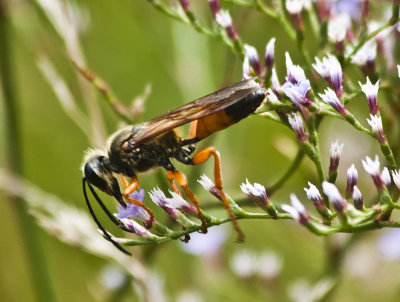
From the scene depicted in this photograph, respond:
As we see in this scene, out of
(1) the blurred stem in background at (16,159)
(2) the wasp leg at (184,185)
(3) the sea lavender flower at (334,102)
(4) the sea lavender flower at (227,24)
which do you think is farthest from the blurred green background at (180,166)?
(3) the sea lavender flower at (334,102)

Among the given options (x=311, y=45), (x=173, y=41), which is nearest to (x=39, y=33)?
(x=173, y=41)

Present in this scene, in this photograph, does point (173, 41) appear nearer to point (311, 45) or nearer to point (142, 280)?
point (311, 45)

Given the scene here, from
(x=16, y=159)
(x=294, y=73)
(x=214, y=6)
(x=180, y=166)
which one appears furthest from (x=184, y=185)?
(x=16, y=159)

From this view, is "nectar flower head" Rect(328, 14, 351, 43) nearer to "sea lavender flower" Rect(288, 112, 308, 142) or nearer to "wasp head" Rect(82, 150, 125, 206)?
"sea lavender flower" Rect(288, 112, 308, 142)

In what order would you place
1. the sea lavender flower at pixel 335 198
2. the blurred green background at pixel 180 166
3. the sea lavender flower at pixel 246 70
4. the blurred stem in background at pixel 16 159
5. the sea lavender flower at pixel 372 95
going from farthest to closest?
the blurred green background at pixel 180 166 → the blurred stem in background at pixel 16 159 → the sea lavender flower at pixel 246 70 → the sea lavender flower at pixel 372 95 → the sea lavender flower at pixel 335 198

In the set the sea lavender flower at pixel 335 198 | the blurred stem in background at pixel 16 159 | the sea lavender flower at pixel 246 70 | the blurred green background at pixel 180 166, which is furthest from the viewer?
the blurred green background at pixel 180 166

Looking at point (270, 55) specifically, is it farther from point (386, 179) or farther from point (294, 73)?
point (386, 179)

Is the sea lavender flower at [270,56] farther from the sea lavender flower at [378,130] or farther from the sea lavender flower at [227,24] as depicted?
the sea lavender flower at [378,130]
